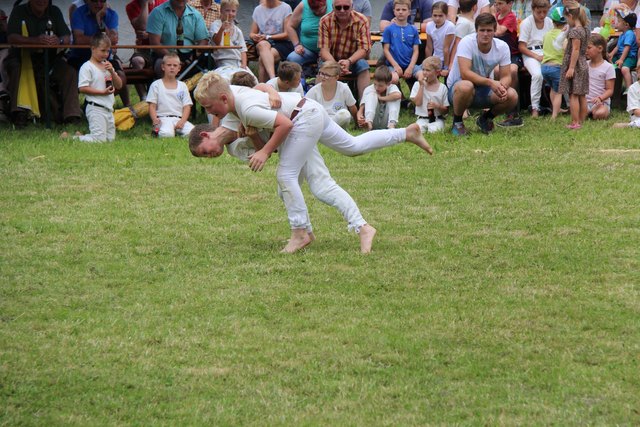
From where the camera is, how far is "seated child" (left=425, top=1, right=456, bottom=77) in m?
14.0

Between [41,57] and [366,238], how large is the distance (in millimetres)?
7526

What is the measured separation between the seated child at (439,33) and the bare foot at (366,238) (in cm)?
717

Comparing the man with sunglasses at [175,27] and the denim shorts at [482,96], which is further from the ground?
the man with sunglasses at [175,27]

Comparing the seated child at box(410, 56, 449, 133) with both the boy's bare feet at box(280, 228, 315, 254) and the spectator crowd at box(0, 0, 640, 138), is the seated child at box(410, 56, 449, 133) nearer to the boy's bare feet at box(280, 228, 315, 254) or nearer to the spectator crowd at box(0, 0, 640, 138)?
the spectator crowd at box(0, 0, 640, 138)

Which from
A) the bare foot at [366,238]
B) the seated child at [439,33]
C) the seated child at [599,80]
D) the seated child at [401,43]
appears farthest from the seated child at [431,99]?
the bare foot at [366,238]

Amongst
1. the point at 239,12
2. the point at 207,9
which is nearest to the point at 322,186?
the point at 207,9

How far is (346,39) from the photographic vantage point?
13.2 metres

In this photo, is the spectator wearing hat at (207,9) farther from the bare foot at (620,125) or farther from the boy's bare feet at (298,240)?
the boy's bare feet at (298,240)

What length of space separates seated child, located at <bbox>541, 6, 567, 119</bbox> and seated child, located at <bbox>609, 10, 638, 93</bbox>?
84 centimetres

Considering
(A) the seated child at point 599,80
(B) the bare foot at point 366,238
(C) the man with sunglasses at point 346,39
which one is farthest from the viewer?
(C) the man with sunglasses at point 346,39

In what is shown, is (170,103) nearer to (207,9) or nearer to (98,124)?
(98,124)

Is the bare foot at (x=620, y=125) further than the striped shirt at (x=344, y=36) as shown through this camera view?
No

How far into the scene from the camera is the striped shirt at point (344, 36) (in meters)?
13.1

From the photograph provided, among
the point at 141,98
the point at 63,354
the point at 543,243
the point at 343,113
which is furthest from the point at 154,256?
the point at 141,98
